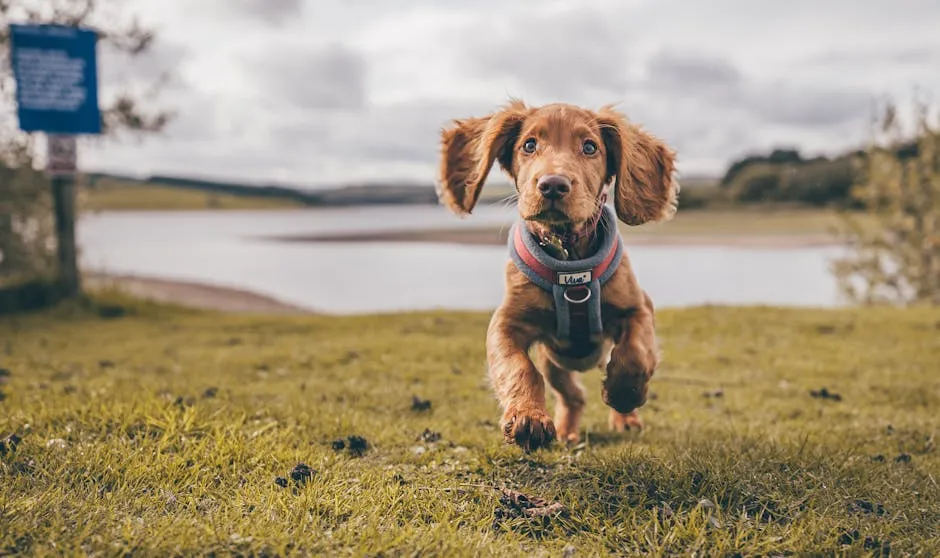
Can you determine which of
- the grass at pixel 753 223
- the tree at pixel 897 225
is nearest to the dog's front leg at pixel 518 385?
the tree at pixel 897 225

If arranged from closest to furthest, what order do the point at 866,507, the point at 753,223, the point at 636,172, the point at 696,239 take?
the point at 866,507 < the point at 636,172 < the point at 696,239 < the point at 753,223

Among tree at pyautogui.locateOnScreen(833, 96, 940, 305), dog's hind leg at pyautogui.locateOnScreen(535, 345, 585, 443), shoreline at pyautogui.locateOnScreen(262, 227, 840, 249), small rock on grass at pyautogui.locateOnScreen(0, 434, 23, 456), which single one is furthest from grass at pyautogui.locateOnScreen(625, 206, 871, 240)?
small rock on grass at pyautogui.locateOnScreen(0, 434, 23, 456)

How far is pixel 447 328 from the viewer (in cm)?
1550

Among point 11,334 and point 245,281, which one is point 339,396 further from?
point 245,281

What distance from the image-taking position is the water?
3158 centimetres

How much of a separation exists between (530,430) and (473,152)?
2.34 m

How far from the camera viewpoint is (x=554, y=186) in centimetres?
410

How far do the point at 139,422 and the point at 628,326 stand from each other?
3.68 m

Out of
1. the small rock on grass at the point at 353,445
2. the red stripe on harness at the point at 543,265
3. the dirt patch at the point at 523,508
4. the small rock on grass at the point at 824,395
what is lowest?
the small rock on grass at the point at 824,395

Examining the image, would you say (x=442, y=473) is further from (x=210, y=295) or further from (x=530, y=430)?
(x=210, y=295)

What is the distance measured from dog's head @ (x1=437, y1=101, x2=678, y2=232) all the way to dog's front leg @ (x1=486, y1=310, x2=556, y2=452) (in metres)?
0.76

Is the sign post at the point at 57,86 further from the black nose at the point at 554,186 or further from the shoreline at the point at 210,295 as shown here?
the black nose at the point at 554,186

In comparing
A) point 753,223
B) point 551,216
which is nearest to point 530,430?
point 551,216

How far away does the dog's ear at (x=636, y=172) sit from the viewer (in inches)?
196
